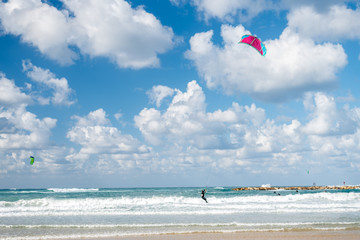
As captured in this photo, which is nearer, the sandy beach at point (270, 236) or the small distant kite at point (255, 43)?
the sandy beach at point (270, 236)

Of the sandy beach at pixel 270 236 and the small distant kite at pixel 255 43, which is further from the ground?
the small distant kite at pixel 255 43

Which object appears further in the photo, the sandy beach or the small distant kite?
the small distant kite

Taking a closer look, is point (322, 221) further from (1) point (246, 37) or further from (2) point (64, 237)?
(2) point (64, 237)

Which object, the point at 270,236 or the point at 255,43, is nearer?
the point at 270,236

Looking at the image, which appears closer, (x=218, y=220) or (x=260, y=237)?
(x=260, y=237)

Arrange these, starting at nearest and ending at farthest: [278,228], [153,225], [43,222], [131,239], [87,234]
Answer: [131,239], [87,234], [278,228], [153,225], [43,222]

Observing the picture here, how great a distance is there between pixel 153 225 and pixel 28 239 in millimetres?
5675

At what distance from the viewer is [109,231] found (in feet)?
47.2

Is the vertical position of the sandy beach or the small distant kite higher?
the small distant kite

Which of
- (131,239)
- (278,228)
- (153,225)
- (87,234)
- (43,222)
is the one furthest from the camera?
(43,222)

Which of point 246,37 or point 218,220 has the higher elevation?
point 246,37

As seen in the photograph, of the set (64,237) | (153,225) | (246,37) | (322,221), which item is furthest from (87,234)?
(246,37)

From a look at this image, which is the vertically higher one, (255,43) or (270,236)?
(255,43)

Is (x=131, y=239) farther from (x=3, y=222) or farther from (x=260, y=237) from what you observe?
(x=3, y=222)
